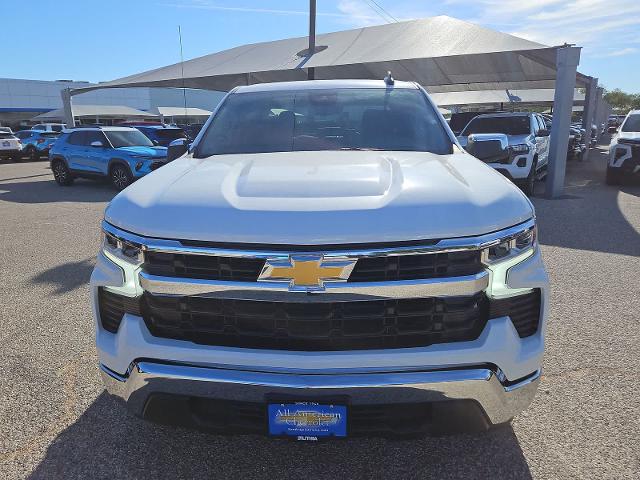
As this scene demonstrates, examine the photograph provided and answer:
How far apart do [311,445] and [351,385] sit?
859 mm

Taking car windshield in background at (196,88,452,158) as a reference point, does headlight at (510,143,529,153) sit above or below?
below

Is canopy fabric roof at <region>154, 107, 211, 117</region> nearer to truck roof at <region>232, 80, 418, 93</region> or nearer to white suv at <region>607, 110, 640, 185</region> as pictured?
white suv at <region>607, 110, 640, 185</region>

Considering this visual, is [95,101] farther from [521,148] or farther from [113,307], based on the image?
[113,307]

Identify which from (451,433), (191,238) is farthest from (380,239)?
(451,433)

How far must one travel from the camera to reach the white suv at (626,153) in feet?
39.0

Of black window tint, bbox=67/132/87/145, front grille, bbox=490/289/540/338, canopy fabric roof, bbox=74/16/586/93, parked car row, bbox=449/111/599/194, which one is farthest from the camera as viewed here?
black window tint, bbox=67/132/87/145

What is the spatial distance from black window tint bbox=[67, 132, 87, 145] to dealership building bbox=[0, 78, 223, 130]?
1643 inches

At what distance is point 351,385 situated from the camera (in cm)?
181

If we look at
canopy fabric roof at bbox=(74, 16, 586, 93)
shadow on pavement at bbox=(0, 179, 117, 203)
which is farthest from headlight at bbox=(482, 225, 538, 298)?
canopy fabric roof at bbox=(74, 16, 586, 93)

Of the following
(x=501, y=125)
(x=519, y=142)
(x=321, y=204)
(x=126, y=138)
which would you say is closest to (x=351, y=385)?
(x=321, y=204)

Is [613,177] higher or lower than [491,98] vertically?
lower

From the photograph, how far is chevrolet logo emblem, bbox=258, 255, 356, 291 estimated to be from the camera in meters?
1.79

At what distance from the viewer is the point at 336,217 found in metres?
1.83

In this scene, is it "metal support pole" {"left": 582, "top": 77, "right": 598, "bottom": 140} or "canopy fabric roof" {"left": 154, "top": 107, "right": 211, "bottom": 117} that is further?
"canopy fabric roof" {"left": 154, "top": 107, "right": 211, "bottom": 117}
